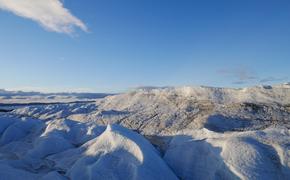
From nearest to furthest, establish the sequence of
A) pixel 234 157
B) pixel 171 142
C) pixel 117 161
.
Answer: pixel 234 157 → pixel 117 161 → pixel 171 142

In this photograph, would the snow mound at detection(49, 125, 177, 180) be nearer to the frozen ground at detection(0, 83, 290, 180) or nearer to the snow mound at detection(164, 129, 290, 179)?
the frozen ground at detection(0, 83, 290, 180)

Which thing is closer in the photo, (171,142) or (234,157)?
(234,157)

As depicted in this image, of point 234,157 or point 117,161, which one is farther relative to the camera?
point 117,161

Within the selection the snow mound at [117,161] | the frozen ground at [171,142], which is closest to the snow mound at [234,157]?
the frozen ground at [171,142]

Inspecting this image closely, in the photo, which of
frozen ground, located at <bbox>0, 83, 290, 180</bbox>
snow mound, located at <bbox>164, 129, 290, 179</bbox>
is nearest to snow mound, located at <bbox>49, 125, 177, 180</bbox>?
frozen ground, located at <bbox>0, 83, 290, 180</bbox>

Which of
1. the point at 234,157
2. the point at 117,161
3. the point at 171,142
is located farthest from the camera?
the point at 171,142

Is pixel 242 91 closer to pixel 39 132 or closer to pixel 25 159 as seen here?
pixel 39 132

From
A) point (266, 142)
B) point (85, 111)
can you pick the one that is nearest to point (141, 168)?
point (266, 142)

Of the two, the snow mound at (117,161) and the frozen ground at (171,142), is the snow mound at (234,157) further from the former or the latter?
the snow mound at (117,161)

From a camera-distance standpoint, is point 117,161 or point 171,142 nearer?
point 117,161
